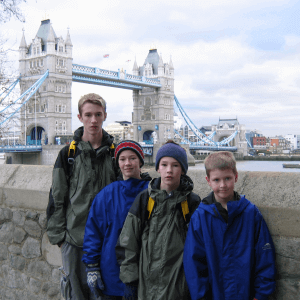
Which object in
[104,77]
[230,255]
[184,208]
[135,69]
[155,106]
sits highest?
[135,69]

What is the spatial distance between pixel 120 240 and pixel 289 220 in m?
0.63

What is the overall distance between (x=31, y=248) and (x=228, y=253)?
4.55 feet

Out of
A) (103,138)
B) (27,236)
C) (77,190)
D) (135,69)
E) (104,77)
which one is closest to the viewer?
(77,190)

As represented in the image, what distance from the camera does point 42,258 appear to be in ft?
7.14

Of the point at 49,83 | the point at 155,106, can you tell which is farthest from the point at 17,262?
the point at 155,106

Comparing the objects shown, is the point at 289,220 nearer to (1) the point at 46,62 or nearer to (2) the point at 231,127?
(1) the point at 46,62

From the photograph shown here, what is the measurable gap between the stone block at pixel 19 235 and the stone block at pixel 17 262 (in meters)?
0.10

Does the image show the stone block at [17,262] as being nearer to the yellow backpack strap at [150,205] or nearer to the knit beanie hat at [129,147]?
the knit beanie hat at [129,147]

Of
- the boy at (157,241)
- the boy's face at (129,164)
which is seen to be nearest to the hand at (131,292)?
the boy at (157,241)

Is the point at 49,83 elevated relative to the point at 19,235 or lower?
elevated

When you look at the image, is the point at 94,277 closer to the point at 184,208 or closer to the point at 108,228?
the point at 108,228

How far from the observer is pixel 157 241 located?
1325 mm

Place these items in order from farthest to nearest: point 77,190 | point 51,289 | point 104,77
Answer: point 104,77
point 51,289
point 77,190

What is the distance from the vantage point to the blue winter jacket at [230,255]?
1225 millimetres
